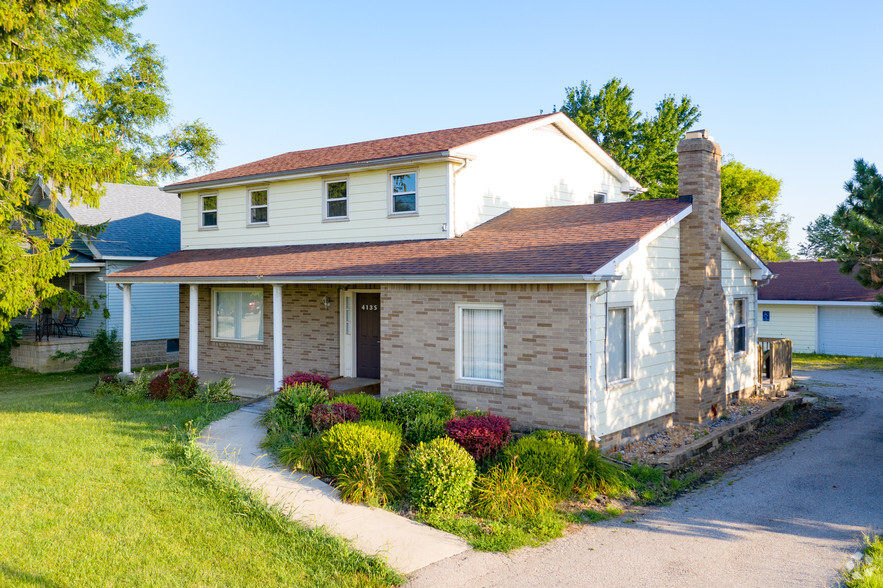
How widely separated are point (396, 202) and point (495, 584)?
35.2 ft

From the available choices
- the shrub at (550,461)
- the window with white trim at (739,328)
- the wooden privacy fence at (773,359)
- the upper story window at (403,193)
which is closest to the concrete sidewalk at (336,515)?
the shrub at (550,461)

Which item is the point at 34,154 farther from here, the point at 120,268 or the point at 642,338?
the point at 642,338

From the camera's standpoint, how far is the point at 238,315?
62.2 ft

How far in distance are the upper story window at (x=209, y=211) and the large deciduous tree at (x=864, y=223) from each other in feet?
52.2

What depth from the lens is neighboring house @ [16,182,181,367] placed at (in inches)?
899

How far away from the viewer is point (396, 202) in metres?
15.9

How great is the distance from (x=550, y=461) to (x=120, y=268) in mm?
19179

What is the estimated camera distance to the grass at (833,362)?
24172 mm

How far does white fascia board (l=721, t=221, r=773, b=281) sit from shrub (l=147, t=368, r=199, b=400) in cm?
1263

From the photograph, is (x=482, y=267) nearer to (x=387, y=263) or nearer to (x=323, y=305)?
(x=387, y=263)

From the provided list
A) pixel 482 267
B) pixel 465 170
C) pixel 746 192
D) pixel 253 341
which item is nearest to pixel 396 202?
pixel 465 170

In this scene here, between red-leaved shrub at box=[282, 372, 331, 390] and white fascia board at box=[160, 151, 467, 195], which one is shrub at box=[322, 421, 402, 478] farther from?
white fascia board at box=[160, 151, 467, 195]

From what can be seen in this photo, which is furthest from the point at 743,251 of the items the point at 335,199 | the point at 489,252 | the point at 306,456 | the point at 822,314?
the point at 822,314

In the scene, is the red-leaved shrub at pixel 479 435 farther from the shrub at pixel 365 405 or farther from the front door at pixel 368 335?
the front door at pixel 368 335
